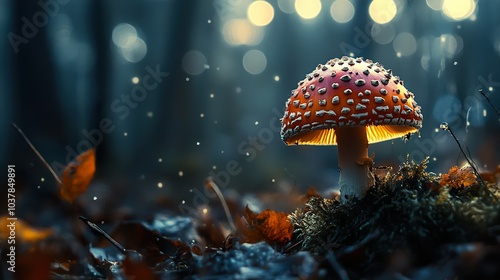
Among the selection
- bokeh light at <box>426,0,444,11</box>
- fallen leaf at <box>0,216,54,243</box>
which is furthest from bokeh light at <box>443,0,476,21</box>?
fallen leaf at <box>0,216,54,243</box>

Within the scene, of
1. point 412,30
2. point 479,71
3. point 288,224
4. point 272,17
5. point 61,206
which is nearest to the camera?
point 288,224

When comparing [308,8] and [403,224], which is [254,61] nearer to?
[308,8]

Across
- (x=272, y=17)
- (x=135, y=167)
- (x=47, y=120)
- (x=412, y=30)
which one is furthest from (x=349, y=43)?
(x=47, y=120)

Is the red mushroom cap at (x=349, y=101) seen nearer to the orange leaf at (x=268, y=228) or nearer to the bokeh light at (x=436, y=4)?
the orange leaf at (x=268, y=228)

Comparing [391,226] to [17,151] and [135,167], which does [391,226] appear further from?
[135,167]

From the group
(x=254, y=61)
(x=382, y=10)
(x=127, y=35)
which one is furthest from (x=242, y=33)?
(x=382, y=10)

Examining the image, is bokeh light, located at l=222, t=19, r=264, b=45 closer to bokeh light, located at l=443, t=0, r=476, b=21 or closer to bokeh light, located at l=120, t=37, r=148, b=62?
bokeh light, located at l=120, t=37, r=148, b=62

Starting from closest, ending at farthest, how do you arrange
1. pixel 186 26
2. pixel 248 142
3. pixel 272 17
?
pixel 186 26 < pixel 248 142 < pixel 272 17
